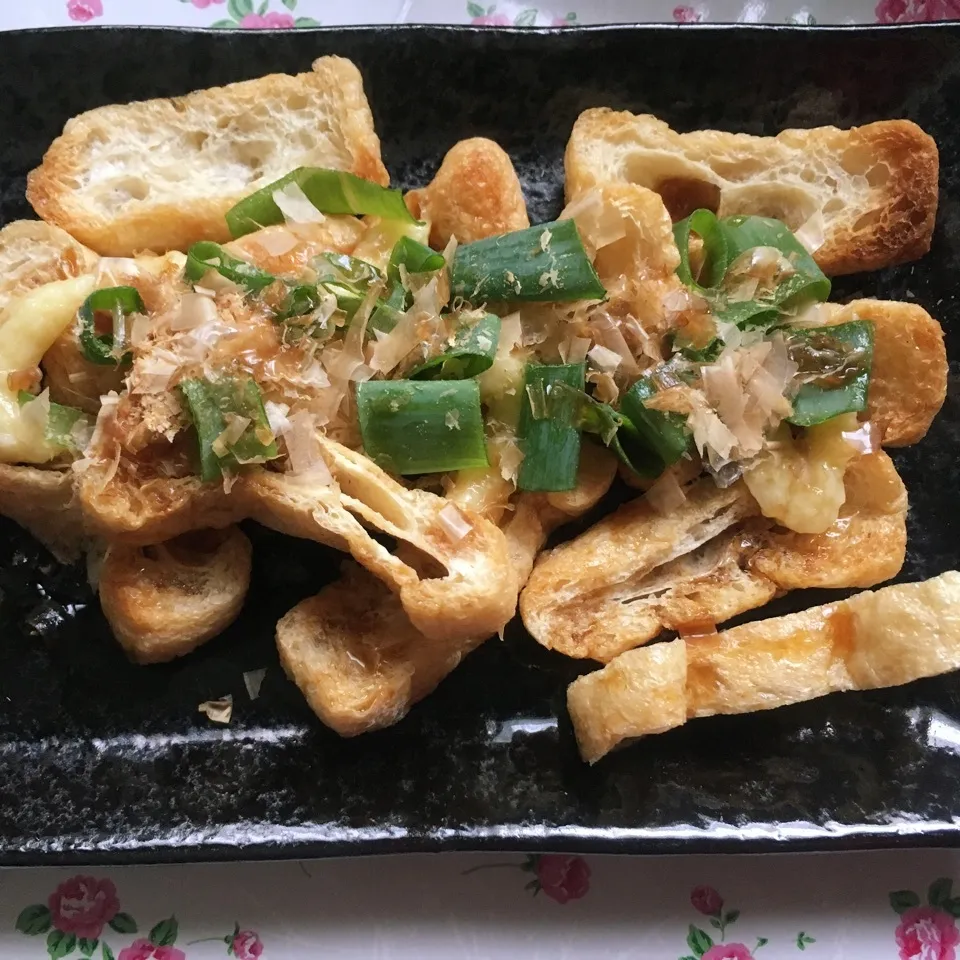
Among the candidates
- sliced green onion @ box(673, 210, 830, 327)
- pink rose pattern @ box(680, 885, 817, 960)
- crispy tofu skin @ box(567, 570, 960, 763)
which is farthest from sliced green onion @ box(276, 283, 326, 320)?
pink rose pattern @ box(680, 885, 817, 960)

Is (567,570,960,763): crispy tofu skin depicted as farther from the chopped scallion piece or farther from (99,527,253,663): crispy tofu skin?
(99,527,253,663): crispy tofu skin

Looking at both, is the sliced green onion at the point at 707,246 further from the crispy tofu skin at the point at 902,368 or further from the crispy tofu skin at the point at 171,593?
the crispy tofu skin at the point at 171,593

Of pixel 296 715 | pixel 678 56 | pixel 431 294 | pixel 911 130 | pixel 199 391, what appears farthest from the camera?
pixel 678 56

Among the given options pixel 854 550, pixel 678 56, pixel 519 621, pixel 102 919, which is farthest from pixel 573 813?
pixel 678 56

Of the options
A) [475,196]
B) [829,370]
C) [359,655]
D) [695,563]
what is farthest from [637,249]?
[359,655]

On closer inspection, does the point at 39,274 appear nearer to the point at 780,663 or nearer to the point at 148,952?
the point at 148,952

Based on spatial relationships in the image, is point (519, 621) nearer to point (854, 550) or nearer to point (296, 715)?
point (296, 715)

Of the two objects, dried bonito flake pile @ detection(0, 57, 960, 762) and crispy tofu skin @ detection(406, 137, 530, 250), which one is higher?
crispy tofu skin @ detection(406, 137, 530, 250)
